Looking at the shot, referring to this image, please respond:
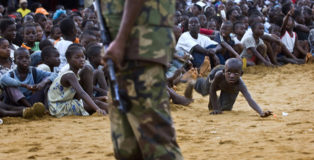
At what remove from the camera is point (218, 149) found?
12.8 feet

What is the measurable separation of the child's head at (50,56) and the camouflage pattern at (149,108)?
14.0 feet

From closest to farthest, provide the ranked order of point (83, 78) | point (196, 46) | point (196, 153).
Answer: point (196, 153), point (83, 78), point (196, 46)

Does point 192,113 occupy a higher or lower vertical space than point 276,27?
lower

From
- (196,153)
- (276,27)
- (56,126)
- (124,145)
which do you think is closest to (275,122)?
(196,153)

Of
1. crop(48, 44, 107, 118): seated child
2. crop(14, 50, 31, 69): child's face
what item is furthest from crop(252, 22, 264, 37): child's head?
crop(14, 50, 31, 69): child's face

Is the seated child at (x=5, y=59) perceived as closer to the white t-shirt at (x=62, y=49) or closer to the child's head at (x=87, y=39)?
the white t-shirt at (x=62, y=49)

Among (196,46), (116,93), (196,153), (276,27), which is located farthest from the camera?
(276,27)

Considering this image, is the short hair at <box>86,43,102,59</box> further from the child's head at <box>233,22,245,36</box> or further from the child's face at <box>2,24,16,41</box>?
the child's head at <box>233,22,245,36</box>

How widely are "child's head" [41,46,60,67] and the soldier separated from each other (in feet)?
13.8

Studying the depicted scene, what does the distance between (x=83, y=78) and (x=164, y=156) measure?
379 cm

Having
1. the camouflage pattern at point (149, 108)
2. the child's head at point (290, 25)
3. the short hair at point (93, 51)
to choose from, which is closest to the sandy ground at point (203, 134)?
the short hair at point (93, 51)

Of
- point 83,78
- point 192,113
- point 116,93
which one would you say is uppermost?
point 116,93

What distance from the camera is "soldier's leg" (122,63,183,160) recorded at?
2258 mm

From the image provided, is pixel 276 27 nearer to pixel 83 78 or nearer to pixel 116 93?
pixel 83 78
